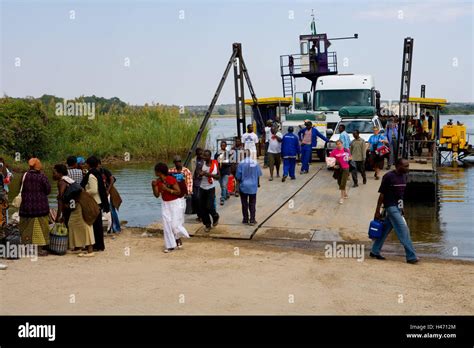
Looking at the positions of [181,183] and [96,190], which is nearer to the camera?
[181,183]

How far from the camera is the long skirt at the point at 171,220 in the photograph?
375 inches

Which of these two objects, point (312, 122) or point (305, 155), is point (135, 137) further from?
Result: point (305, 155)

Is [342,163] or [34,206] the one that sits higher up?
[342,163]

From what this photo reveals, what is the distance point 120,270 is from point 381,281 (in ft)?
12.0

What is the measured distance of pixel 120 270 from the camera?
27.9ft

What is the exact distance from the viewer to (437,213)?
15844mm

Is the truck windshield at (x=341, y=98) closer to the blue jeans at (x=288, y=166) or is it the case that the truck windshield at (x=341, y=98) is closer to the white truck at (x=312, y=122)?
the white truck at (x=312, y=122)

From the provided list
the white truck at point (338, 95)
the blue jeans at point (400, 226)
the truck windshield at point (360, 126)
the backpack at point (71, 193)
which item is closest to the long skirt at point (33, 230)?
the backpack at point (71, 193)

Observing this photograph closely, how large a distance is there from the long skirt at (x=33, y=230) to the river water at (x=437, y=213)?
4823 mm

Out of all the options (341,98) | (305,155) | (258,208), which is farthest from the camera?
(341,98)

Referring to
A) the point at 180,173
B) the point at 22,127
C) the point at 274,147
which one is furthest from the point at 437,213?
the point at 22,127

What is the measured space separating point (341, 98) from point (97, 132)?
1666cm

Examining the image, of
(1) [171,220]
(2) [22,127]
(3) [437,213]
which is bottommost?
(3) [437,213]

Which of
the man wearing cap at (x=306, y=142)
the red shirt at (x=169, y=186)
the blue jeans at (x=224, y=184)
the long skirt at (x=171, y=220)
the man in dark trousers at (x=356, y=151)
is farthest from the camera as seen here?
the man wearing cap at (x=306, y=142)
